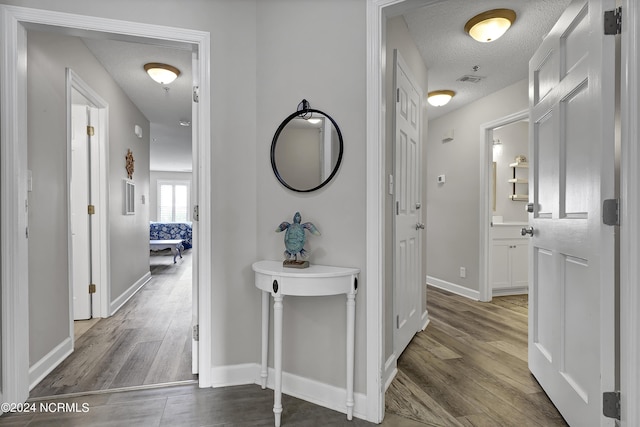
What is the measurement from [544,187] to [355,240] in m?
1.10

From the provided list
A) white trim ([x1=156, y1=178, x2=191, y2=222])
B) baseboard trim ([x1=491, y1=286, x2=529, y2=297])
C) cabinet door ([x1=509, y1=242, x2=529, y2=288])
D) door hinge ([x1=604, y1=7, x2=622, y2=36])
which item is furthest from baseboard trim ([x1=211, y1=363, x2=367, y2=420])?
white trim ([x1=156, y1=178, x2=191, y2=222])

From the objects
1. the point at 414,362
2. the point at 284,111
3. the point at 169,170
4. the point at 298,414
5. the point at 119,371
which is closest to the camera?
the point at 298,414

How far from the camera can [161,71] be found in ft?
11.5

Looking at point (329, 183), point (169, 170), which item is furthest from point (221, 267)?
point (169, 170)

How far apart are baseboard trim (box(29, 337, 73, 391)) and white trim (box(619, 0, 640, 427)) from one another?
291cm

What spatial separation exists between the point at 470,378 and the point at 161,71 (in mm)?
3759

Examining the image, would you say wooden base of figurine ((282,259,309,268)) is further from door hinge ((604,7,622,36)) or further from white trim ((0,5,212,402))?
door hinge ((604,7,622,36))

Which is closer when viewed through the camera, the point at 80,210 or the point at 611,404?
the point at 611,404

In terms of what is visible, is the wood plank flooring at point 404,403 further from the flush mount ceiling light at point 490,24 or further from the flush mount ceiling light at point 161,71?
the flush mount ceiling light at point 161,71

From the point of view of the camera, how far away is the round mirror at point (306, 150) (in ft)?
A: 6.35

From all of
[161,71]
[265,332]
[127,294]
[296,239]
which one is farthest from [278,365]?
[127,294]

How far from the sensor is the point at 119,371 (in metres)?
2.30

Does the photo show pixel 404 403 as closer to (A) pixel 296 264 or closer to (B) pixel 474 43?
(A) pixel 296 264

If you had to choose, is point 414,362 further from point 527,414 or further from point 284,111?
point 284,111
